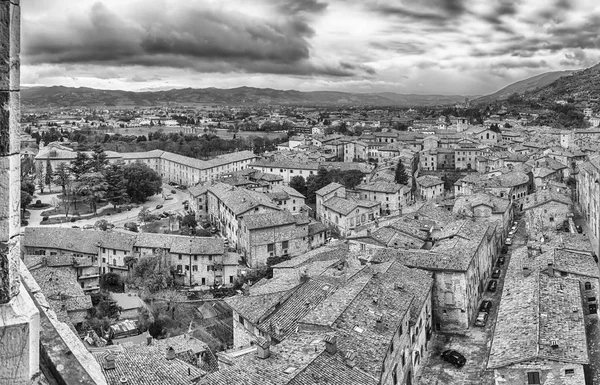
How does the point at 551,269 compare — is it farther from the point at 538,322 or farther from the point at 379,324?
the point at 379,324

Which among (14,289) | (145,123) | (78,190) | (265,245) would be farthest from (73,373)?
(145,123)

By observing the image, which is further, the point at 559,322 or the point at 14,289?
the point at 559,322

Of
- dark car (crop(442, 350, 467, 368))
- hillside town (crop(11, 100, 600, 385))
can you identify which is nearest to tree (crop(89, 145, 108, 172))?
hillside town (crop(11, 100, 600, 385))

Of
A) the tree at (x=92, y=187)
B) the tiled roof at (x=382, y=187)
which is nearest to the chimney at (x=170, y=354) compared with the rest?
the tiled roof at (x=382, y=187)

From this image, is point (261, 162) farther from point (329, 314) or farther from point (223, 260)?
point (329, 314)

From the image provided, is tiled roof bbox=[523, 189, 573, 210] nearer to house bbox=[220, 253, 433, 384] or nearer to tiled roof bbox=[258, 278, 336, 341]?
house bbox=[220, 253, 433, 384]

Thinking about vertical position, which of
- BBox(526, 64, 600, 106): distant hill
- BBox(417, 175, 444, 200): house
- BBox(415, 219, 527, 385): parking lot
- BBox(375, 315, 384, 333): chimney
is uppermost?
BBox(526, 64, 600, 106): distant hill
